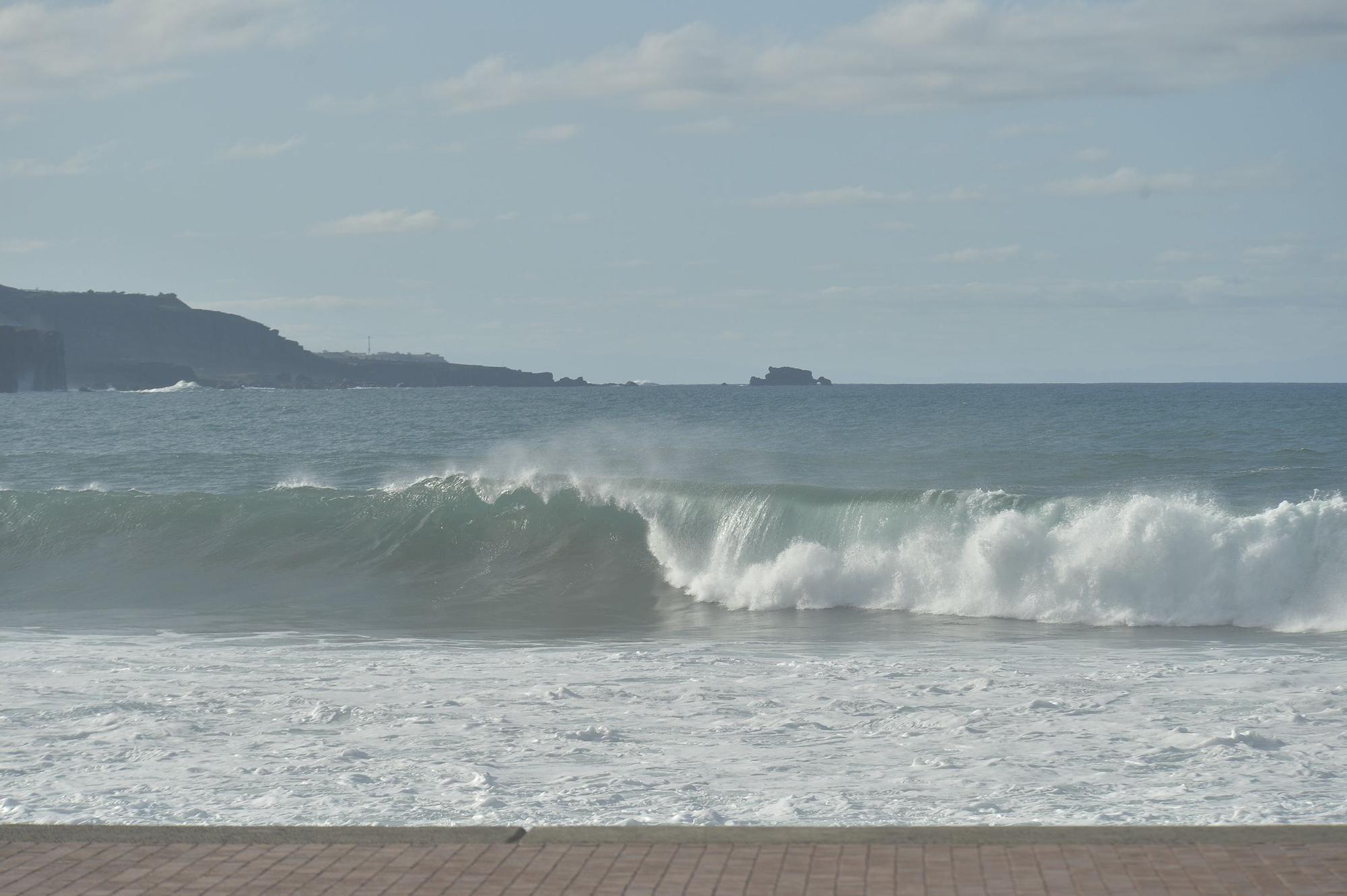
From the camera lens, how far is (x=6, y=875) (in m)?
5.34

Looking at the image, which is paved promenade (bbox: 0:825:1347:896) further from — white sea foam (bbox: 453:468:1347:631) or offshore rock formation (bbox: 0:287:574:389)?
offshore rock formation (bbox: 0:287:574:389)

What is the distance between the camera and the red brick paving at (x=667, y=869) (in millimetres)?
5113

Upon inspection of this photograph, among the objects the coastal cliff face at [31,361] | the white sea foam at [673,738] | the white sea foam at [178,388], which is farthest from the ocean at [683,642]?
the white sea foam at [178,388]

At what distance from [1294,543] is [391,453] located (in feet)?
101

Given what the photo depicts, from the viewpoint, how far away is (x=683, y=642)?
13656mm

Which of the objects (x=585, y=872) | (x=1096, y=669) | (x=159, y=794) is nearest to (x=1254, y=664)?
(x=1096, y=669)

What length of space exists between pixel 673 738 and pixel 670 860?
3.05 metres

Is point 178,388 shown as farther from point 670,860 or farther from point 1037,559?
point 670,860

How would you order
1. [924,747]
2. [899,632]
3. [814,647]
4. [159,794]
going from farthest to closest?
[899,632] < [814,647] < [924,747] < [159,794]

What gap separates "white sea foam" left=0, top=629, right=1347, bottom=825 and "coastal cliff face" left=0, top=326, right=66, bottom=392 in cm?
15501

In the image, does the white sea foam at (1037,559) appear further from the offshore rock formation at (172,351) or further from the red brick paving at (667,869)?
the offshore rock formation at (172,351)

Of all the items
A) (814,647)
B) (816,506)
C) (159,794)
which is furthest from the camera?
(816,506)

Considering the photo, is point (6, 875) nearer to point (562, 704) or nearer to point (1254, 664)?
point (562, 704)

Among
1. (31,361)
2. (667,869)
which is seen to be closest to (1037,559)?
(667,869)
